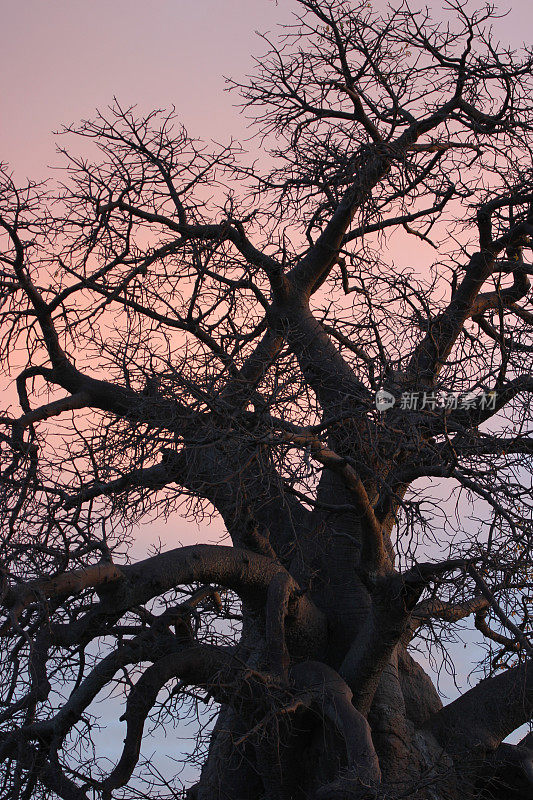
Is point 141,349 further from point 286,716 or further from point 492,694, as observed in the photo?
point 492,694

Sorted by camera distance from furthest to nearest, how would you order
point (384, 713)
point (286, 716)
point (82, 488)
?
point (384, 713)
point (286, 716)
point (82, 488)

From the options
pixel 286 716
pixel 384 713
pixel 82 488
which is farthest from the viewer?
pixel 384 713

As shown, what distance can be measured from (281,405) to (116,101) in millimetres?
3198

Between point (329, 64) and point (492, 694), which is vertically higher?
point (329, 64)

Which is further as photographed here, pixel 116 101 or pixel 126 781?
pixel 116 101

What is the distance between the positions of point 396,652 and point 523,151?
3.99 meters

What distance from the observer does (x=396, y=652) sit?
267 inches

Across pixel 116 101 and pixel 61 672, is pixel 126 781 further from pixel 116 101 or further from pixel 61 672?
pixel 116 101

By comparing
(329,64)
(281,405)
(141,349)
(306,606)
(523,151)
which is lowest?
(306,606)

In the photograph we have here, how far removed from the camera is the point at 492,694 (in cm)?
645

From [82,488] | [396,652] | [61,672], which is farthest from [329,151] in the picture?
[61,672]

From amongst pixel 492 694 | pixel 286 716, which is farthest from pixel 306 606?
pixel 492 694

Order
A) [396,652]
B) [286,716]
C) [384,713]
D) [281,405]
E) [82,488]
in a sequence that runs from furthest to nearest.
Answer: [396,652] < [384,713] < [286,716] < [82,488] < [281,405]

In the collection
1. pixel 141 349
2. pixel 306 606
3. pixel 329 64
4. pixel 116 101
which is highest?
pixel 116 101
